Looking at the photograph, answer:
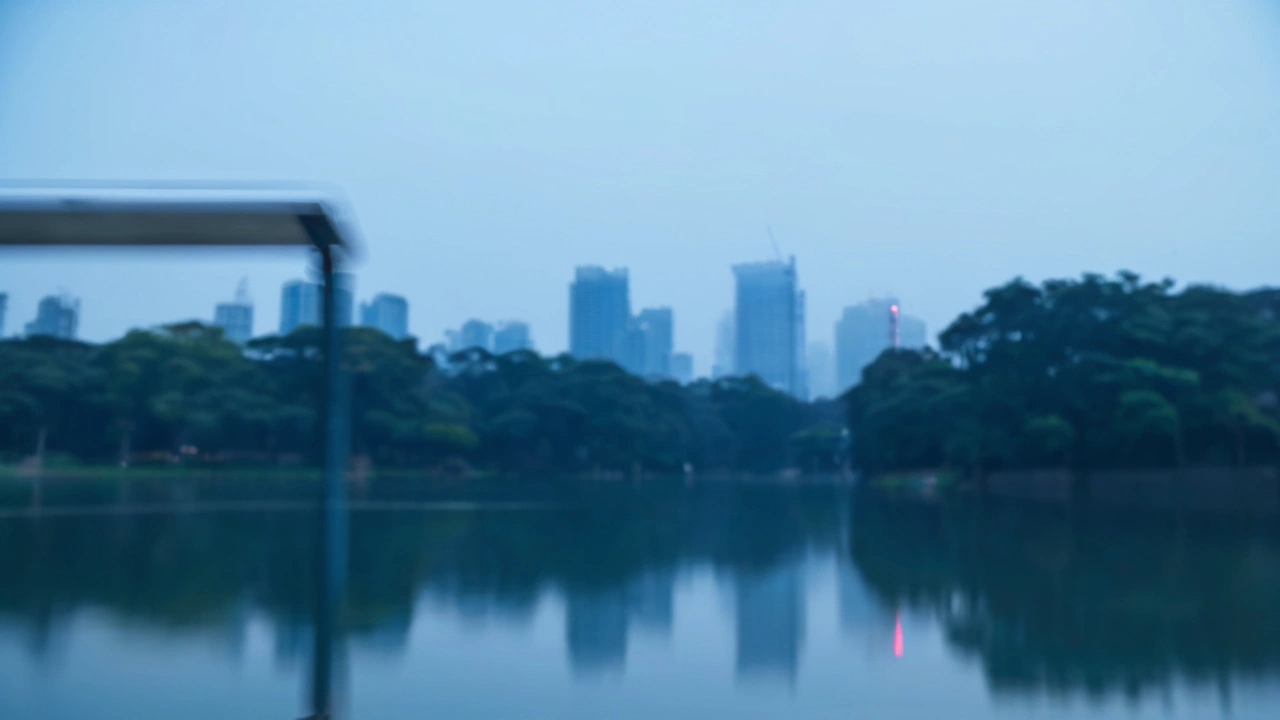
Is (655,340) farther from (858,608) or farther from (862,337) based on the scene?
(858,608)

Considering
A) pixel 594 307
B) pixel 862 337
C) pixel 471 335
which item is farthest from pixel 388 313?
pixel 862 337

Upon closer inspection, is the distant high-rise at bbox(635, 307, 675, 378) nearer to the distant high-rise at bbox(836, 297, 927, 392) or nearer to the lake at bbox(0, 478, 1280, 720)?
the distant high-rise at bbox(836, 297, 927, 392)

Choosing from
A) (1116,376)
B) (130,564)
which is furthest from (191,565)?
(1116,376)

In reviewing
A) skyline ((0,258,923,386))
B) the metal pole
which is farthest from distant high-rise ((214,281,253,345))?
the metal pole

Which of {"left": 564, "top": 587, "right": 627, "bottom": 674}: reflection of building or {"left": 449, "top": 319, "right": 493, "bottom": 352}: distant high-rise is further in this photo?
{"left": 449, "top": 319, "right": 493, "bottom": 352}: distant high-rise

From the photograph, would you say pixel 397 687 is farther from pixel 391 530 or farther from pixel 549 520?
pixel 549 520

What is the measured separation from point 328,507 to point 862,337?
118 feet

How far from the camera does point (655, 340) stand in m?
51.4

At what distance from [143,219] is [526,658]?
9.07 ft

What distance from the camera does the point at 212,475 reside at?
25672mm

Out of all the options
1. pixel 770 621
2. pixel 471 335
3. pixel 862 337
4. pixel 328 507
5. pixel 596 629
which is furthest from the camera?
pixel 471 335

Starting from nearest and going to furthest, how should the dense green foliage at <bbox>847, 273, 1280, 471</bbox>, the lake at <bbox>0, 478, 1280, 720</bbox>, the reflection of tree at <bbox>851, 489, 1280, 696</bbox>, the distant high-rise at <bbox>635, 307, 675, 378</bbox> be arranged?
the lake at <bbox>0, 478, 1280, 720</bbox> < the reflection of tree at <bbox>851, 489, 1280, 696</bbox> < the dense green foliage at <bbox>847, 273, 1280, 471</bbox> < the distant high-rise at <bbox>635, 307, 675, 378</bbox>

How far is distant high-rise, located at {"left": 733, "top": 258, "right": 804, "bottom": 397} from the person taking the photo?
Answer: 46031mm

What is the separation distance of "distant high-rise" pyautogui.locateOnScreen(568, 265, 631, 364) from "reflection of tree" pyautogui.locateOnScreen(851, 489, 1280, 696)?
117 feet
